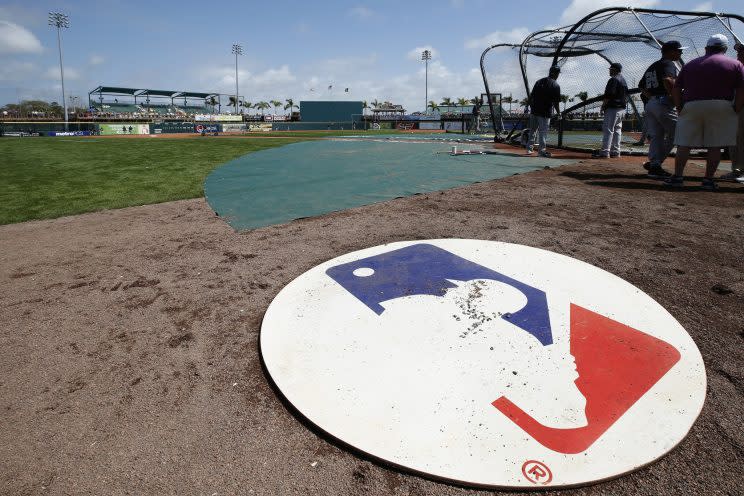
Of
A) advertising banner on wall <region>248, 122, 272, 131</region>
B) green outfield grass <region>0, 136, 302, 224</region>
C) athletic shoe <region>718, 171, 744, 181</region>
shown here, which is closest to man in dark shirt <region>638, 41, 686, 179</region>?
athletic shoe <region>718, 171, 744, 181</region>

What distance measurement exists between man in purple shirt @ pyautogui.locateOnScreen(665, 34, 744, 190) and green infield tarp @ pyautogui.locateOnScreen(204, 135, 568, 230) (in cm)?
276

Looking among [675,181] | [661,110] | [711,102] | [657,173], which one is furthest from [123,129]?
[711,102]

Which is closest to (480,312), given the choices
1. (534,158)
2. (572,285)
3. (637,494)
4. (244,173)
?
(572,285)

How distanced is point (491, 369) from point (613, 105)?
9.45 meters

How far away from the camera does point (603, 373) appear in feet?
6.59

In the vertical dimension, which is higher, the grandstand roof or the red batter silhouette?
the grandstand roof

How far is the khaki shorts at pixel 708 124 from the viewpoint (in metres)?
5.41

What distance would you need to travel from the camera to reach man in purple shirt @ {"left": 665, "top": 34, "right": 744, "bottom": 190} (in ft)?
17.4

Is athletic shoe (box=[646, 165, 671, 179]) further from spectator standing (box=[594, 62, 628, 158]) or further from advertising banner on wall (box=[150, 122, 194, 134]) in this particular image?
advertising banner on wall (box=[150, 122, 194, 134])

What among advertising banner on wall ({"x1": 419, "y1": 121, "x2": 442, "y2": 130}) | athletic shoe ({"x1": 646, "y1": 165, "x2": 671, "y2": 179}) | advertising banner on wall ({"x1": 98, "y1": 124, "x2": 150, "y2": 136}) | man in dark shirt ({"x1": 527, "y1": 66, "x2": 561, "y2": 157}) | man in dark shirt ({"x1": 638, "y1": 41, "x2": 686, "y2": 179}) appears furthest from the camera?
advertising banner on wall ({"x1": 419, "y1": 121, "x2": 442, "y2": 130})

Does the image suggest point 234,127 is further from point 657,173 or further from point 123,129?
point 657,173

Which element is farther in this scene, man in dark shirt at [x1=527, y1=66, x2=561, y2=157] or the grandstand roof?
the grandstand roof

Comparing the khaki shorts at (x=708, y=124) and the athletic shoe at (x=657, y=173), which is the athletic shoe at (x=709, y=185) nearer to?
the khaki shorts at (x=708, y=124)

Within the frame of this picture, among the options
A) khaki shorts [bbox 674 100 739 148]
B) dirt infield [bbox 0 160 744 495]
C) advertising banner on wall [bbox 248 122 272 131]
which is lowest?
dirt infield [bbox 0 160 744 495]
